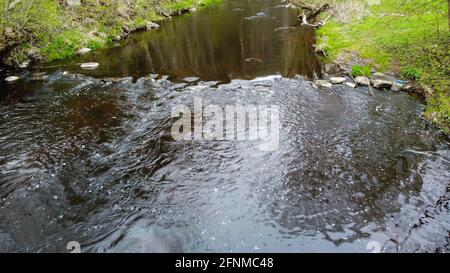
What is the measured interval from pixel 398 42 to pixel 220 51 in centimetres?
1169

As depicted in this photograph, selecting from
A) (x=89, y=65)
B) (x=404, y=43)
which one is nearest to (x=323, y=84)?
(x=404, y=43)

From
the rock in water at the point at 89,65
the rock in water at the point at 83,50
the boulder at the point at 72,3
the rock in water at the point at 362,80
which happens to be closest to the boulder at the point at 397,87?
the rock in water at the point at 362,80

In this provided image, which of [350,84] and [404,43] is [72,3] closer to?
[350,84]

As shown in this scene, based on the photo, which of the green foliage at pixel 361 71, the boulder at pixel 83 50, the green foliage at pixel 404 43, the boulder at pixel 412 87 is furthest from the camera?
the boulder at pixel 83 50

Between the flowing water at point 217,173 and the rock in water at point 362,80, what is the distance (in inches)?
31.7

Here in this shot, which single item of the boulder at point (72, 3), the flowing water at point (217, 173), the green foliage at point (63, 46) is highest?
the boulder at point (72, 3)

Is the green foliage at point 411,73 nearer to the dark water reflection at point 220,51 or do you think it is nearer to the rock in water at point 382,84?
the rock in water at point 382,84

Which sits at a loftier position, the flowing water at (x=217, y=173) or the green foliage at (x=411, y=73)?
the green foliage at (x=411, y=73)

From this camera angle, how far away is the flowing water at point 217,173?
28.9 ft

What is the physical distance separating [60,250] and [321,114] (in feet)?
36.3

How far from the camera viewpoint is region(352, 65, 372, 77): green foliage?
18.1m

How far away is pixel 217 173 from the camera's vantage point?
1116cm

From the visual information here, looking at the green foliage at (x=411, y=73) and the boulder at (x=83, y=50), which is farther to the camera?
the boulder at (x=83, y=50)
